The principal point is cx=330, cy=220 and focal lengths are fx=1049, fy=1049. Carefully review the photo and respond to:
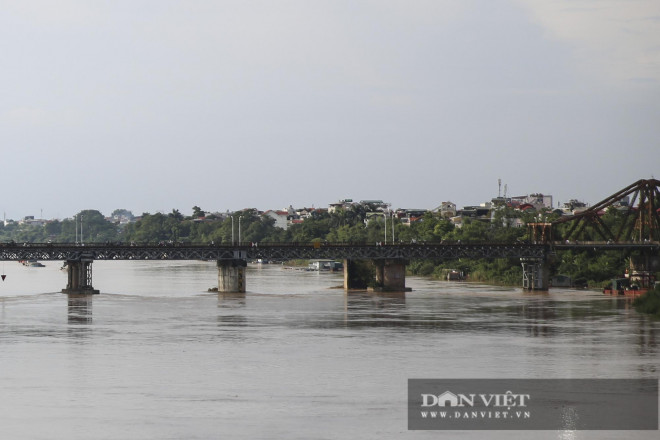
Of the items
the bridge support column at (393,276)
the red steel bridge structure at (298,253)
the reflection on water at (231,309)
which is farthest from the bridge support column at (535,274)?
the reflection on water at (231,309)

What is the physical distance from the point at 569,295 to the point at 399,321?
52075 millimetres

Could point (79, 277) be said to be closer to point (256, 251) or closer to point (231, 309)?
point (256, 251)

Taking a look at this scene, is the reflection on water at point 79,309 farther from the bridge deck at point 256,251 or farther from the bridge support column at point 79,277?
the bridge deck at point 256,251

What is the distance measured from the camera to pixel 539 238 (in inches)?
6639

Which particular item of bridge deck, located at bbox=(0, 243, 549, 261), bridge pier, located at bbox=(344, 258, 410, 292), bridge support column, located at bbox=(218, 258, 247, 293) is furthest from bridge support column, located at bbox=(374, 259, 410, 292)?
bridge support column, located at bbox=(218, 258, 247, 293)

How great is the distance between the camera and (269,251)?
150875 millimetres

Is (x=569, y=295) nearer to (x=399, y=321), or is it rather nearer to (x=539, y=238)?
(x=539, y=238)

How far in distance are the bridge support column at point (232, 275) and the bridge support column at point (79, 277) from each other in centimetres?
1780

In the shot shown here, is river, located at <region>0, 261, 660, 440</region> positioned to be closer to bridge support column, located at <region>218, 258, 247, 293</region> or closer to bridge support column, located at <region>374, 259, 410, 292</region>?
bridge support column, located at <region>218, 258, 247, 293</region>

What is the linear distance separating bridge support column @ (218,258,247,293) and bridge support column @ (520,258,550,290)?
43.8 metres

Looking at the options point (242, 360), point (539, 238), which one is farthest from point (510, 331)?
point (539, 238)

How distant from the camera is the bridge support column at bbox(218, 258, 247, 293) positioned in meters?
150

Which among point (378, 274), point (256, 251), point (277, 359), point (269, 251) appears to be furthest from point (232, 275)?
point (277, 359)

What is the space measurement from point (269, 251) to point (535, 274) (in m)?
40.9
